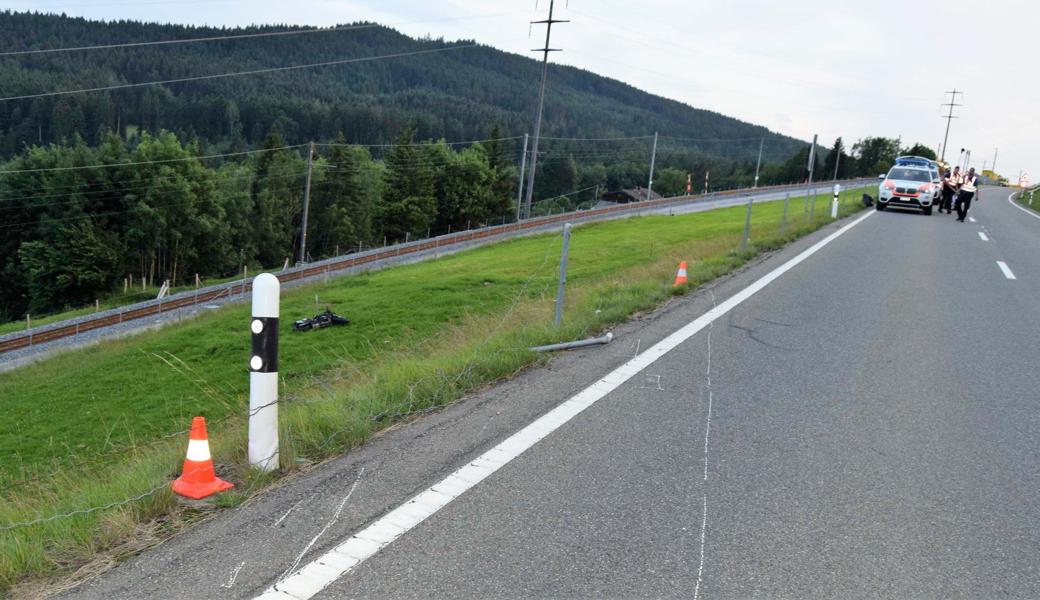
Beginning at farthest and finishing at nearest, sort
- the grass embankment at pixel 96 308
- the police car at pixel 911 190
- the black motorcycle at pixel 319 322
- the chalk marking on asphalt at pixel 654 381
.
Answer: the grass embankment at pixel 96 308
the police car at pixel 911 190
the black motorcycle at pixel 319 322
the chalk marking on asphalt at pixel 654 381

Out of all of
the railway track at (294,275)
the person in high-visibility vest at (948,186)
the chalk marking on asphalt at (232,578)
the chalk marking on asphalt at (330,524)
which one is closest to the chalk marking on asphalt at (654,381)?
the chalk marking on asphalt at (330,524)

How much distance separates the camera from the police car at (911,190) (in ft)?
95.5

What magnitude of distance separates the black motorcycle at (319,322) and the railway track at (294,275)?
1354cm

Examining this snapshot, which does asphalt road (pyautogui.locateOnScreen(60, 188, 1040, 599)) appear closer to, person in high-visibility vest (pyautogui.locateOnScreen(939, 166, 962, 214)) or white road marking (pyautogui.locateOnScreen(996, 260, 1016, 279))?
white road marking (pyautogui.locateOnScreen(996, 260, 1016, 279))

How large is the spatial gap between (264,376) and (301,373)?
12984mm

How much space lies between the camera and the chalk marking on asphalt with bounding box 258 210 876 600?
10.0ft

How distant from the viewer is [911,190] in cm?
2916

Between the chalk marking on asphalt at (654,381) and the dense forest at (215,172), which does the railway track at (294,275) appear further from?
the chalk marking on asphalt at (654,381)

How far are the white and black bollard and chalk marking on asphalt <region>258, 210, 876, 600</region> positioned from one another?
Answer: 2.96 feet

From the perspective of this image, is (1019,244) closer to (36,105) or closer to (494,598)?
(494,598)

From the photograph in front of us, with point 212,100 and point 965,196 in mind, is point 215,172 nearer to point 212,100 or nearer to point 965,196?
point 965,196

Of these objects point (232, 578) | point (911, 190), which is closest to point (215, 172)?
point (911, 190)

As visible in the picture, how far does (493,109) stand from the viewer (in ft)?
599

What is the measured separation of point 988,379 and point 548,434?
4.62m
